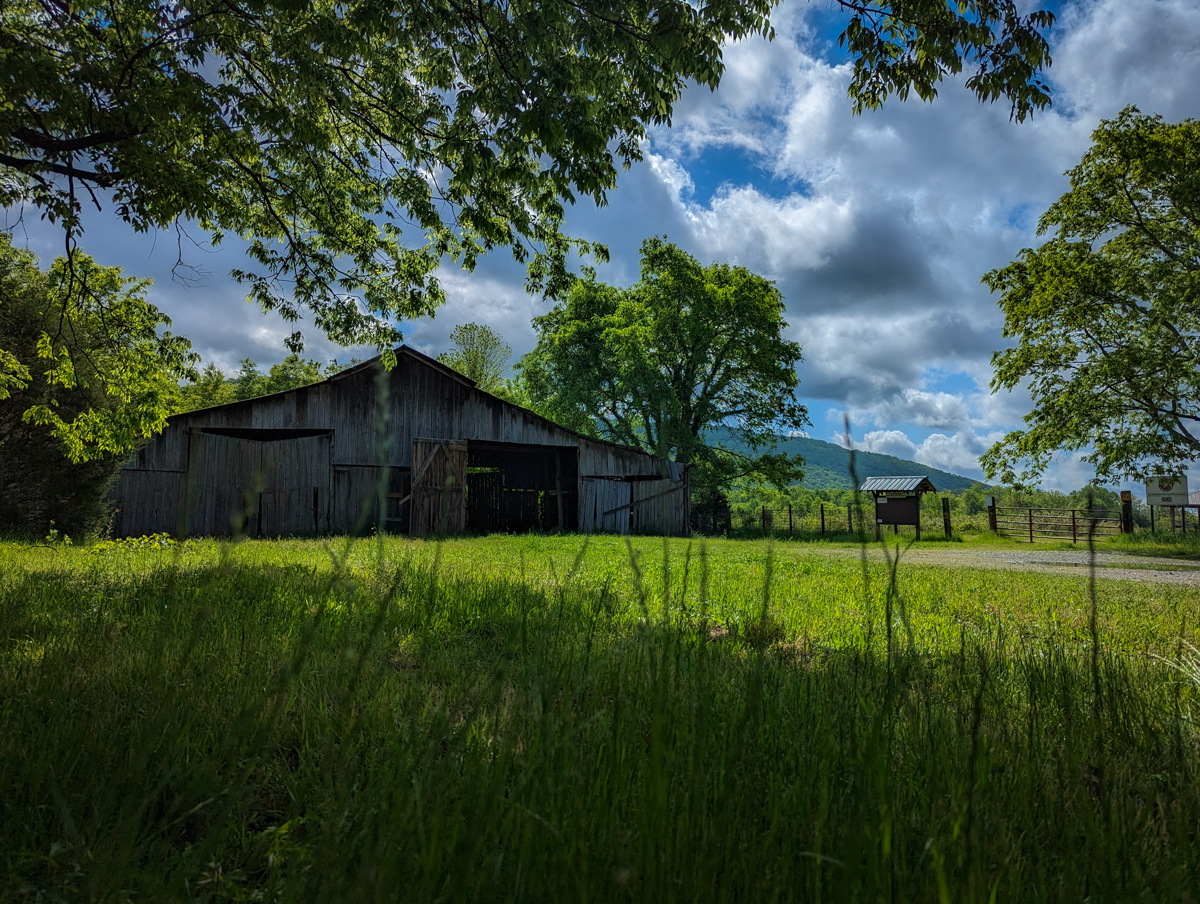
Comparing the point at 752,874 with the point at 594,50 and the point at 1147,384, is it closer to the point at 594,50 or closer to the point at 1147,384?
the point at 594,50

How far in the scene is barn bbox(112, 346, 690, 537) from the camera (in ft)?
51.9

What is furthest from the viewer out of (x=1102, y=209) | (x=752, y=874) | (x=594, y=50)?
(x=1102, y=209)

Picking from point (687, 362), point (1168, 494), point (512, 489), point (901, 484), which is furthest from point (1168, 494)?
point (512, 489)

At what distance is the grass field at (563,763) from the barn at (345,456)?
34.4ft

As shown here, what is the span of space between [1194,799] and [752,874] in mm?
1597

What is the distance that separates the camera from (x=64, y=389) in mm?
12312

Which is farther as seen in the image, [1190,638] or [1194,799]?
[1190,638]

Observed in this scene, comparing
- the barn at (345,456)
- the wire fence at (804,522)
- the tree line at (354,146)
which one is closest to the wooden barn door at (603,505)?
the barn at (345,456)

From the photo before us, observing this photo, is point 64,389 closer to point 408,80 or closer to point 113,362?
point 113,362

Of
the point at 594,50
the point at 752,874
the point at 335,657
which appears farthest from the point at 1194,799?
A: the point at 594,50

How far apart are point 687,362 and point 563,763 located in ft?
99.3

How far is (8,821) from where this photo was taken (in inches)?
58.7

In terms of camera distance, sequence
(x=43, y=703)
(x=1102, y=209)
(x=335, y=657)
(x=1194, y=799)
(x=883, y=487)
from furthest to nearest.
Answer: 1. (x=883, y=487)
2. (x=1102, y=209)
3. (x=335, y=657)
4. (x=43, y=703)
5. (x=1194, y=799)

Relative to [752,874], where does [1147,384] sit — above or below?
above
